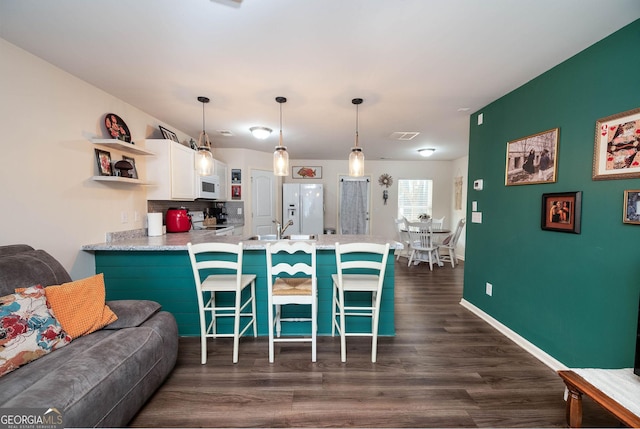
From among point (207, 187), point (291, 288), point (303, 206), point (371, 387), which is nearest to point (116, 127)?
point (207, 187)

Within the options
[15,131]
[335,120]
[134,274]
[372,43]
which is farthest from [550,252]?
[15,131]

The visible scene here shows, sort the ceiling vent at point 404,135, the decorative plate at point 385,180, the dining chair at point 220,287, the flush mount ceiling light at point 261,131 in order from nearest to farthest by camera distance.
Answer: the dining chair at point 220,287, the flush mount ceiling light at point 261,131, the ceiling vent at point 404,135, the decorative plate at point 385,180

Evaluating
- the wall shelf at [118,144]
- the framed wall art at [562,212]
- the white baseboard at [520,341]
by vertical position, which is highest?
the wall shelf at [118,144]

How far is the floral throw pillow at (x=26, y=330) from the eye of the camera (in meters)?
1.21

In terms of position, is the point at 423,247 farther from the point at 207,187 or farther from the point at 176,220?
the point at 176,220

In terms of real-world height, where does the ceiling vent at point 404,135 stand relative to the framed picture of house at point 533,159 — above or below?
above

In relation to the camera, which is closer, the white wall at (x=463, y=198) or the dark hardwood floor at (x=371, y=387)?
the dark hardwood floor at (x=371, y=387)

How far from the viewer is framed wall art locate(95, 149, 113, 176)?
236 cm

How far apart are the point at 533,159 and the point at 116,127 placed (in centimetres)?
400

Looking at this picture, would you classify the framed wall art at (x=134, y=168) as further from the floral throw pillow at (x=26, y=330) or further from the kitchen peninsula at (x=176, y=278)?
the floral throw pillow at (x=26, y=330)

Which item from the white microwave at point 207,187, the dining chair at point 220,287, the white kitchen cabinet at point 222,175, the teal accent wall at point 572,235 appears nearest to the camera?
the teal accent wall at point 572,235

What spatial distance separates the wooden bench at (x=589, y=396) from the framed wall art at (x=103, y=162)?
375 cm

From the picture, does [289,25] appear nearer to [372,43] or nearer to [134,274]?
[372,43]

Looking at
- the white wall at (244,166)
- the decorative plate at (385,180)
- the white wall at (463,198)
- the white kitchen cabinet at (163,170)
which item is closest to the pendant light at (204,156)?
the white kitchen cabinet at (163,170)
